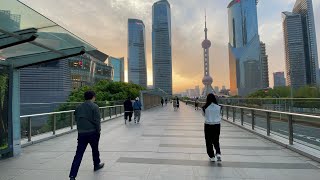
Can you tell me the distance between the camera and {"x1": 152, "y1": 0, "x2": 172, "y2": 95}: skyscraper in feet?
566

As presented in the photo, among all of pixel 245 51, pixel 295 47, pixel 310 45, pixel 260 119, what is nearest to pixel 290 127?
pixel 260 119

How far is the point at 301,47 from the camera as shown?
101m

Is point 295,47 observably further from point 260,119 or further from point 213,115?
point 213,115

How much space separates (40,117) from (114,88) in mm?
53011

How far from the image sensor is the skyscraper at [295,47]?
96875mm

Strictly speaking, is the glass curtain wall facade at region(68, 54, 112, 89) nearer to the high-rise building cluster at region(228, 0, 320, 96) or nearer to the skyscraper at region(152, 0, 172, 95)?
the high-rise building cluster at region(228, 0, 320, 96)

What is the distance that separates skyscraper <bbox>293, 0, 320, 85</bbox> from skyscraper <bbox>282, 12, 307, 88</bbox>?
1388mm

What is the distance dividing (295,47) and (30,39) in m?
109

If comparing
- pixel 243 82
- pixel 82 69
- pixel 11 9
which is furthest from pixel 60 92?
pixel 243 82

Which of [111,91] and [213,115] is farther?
[111,91]

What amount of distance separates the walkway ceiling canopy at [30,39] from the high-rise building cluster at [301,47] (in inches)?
3805

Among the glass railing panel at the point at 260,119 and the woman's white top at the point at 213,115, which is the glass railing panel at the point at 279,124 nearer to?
the glass railing panel at the point at 260,119

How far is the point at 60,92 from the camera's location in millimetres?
75562

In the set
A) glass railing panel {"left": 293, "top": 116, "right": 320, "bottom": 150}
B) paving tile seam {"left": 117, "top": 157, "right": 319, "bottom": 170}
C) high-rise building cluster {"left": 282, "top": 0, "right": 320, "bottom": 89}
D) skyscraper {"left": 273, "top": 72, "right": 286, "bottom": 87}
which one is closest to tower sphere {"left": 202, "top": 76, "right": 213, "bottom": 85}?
high-rise building cluster {"left": 282, "top": 0, "right": 320, "bottom": 89}
